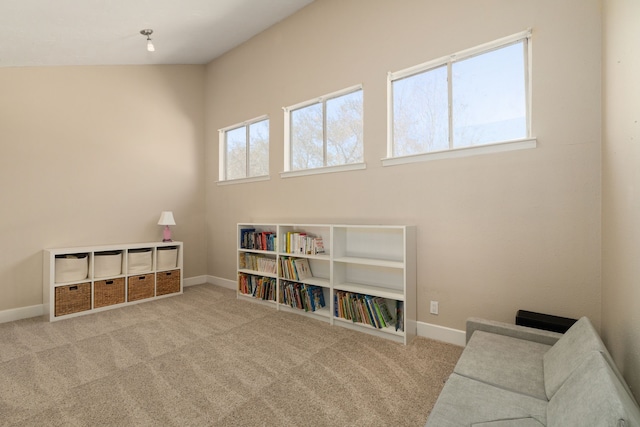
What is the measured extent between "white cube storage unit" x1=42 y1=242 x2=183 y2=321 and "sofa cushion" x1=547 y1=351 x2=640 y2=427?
4411mm

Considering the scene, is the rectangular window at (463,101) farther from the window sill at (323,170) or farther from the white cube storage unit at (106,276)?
the white cube storage unit at (106,276)

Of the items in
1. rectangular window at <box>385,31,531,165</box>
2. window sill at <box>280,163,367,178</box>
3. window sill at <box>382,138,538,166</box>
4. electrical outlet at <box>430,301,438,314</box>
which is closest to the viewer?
window sill at <box>382,138,538,166</box>

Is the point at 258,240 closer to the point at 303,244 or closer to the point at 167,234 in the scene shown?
the point at 303,244

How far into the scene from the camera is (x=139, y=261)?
4043 mm

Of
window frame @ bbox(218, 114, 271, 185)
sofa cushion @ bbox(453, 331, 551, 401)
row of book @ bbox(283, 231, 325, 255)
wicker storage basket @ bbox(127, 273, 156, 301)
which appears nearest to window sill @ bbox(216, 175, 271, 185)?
window frame @ bbox(218, 114, 271, 185)

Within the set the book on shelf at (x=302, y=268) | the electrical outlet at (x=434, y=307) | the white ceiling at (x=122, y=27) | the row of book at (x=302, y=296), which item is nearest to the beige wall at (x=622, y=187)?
the electrical outlet at (x=434, y=307)

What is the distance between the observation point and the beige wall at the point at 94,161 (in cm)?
346

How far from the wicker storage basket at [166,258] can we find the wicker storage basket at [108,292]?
1.68ft

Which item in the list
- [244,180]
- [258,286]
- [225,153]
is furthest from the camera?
[225,153]

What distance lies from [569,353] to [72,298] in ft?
15.2

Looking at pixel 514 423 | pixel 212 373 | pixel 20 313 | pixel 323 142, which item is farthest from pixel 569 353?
pixel 20 313

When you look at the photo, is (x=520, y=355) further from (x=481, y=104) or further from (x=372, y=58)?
(x=372, y=58)

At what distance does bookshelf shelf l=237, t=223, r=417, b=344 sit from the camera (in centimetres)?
282

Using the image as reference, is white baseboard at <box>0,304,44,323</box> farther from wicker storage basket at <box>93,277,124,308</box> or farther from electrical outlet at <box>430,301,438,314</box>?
electrical outlet at <box>430,301,438,314</box>
